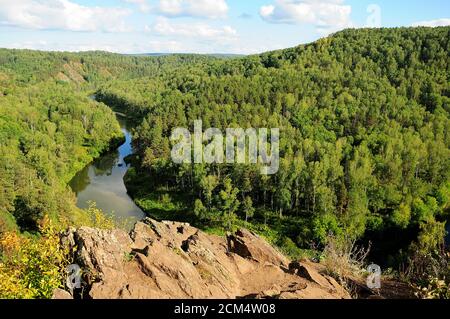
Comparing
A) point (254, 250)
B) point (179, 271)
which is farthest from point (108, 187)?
point (179, 271)

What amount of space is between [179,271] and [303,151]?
60342mm

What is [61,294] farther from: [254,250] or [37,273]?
[254,250]

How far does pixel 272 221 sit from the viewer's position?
63000 millimetres

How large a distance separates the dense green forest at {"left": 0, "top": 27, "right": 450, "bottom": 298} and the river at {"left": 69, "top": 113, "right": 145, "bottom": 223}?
226 cm

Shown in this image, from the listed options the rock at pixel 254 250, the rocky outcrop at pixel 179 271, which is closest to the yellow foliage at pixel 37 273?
the rocky outcrop at pixel 179 271

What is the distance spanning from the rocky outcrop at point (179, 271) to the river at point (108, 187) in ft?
126

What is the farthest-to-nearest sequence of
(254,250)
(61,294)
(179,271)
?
(254,250) < (179,271) < (61,294)

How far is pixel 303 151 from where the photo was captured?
7650 cm

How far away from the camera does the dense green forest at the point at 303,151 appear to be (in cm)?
5728

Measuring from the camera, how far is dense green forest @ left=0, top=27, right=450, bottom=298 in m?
57.3

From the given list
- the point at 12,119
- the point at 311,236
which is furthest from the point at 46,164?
the point at 311,236

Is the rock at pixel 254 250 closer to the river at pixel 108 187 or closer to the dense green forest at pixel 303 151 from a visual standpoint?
the dense green forest at pixel 303 151

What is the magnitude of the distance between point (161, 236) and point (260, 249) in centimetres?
600

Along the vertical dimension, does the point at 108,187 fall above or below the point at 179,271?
below
